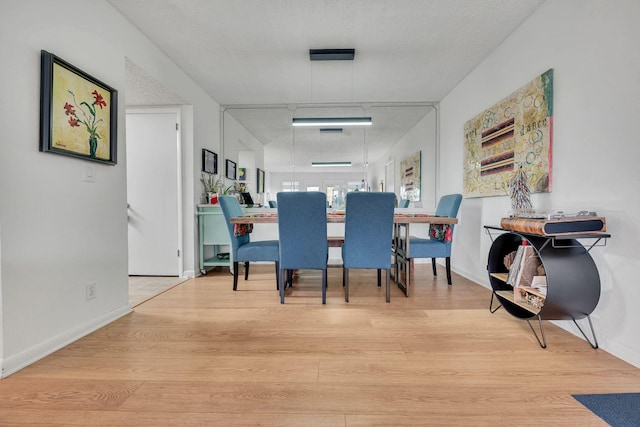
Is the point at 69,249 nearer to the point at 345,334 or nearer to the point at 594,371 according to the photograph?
the point at 345,334

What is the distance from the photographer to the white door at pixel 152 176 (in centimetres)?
338

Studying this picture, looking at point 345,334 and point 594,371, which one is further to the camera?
point 345,334

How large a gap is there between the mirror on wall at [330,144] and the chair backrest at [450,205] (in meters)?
0.86

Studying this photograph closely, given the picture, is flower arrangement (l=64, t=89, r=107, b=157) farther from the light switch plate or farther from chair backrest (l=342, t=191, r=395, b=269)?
chair backrest (l=342, t=191, r=395, b=269)

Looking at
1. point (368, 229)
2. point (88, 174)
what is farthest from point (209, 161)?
point (368, 229)

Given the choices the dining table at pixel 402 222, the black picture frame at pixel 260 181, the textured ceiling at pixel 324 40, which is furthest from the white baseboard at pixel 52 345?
the black picture frame at pixel 260 181

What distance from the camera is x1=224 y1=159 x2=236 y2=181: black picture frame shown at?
4.39 m

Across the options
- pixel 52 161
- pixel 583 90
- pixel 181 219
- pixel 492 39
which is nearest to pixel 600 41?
pixel 583 90

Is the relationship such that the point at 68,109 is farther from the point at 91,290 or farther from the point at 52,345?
the point at 52,345

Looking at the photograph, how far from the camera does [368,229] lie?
8.02 feet

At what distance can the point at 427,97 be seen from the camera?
4.05m

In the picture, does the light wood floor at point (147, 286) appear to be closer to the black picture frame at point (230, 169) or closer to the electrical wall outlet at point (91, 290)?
the electrical wall outlet at point (91, 290)

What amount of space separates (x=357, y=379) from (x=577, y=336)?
156cm

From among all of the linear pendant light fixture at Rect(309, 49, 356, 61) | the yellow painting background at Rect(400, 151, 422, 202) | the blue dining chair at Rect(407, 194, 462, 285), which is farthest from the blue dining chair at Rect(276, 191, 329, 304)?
the yellow painting background at Rect(400, 151, 422, 202)
